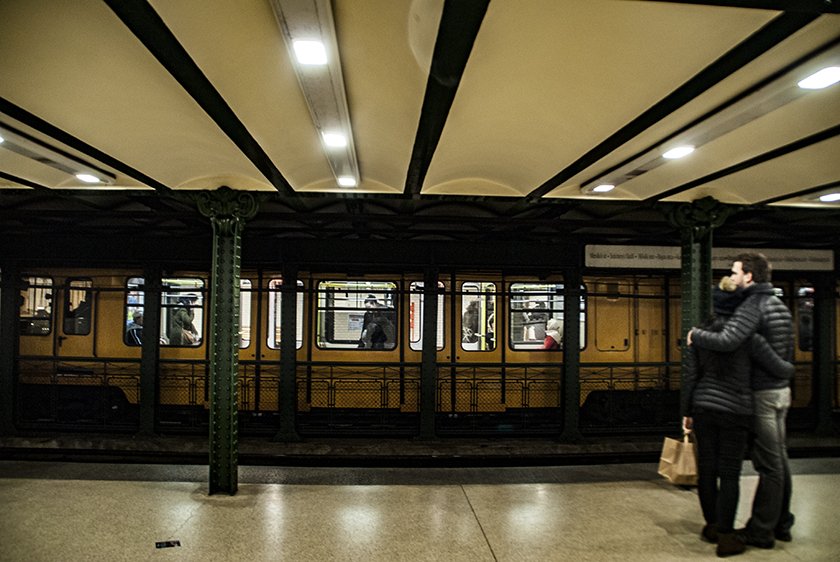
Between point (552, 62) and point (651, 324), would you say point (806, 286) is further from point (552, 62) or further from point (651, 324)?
point (552, 62)

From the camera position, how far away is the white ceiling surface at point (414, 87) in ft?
7.20

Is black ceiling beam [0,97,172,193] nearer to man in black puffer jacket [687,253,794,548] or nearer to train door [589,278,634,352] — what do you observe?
man in black puffer jacket [687,253,794,548]

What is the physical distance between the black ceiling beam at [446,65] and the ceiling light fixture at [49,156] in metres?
2.69

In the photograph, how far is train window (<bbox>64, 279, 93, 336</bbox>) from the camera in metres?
7.86

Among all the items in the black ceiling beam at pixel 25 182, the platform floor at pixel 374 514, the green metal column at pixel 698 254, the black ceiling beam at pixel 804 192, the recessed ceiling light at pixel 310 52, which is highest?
the recessed ceiling light at pixel 310 52

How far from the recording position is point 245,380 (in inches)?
311

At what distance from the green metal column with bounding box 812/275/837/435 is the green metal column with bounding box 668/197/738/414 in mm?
4579

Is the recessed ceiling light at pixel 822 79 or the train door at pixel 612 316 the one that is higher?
the recessed ceiling light at pixel 822 79

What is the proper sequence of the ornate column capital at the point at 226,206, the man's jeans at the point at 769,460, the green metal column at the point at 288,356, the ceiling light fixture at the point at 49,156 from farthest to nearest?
the green metal column at the point at 288,356
the ornate column capital at the point at 226,206
the ceiling light fixture at the point at 49,156
the man's jeans at the point at 769,460

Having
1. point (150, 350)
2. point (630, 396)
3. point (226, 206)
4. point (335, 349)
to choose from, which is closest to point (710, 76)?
point (226, 206)

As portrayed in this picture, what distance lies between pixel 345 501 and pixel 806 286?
27.5ft

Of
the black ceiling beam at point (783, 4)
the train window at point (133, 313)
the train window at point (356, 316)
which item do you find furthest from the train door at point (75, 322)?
the black ceiling beam at point (783, 4)

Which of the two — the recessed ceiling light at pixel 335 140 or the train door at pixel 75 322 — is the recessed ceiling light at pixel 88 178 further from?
the train door at pixel 75 322

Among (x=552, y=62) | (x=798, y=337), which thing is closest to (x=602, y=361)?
(x=798, y=337)
